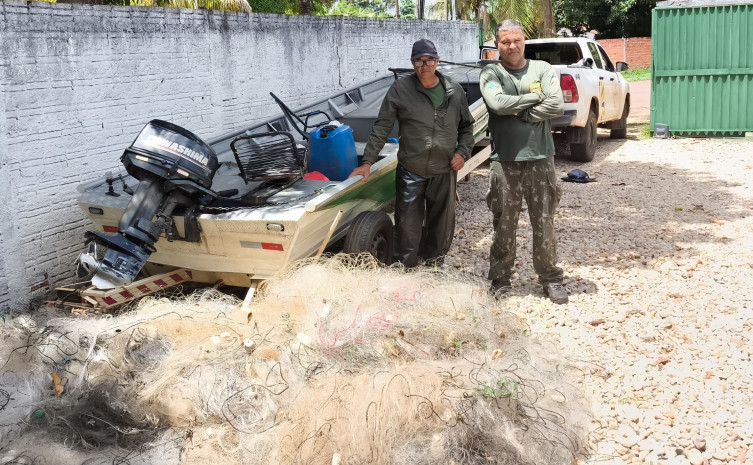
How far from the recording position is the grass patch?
101 ft

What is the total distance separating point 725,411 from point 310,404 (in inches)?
90.3

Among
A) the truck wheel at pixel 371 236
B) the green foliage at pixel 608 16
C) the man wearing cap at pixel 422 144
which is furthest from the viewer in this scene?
the green foliage at pixel 608 16

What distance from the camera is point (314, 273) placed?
4863mm

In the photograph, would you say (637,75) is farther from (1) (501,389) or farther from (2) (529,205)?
(1) (501,389)

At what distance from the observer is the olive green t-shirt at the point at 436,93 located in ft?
19.1

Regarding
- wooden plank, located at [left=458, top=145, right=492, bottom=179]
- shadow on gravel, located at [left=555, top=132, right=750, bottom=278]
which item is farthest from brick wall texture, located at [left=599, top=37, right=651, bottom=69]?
wooden plank, located at [left=458, top=145, right=492, bottom=179]

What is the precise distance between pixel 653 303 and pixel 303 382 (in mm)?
3043

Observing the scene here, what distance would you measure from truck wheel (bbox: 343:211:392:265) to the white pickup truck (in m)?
5.64

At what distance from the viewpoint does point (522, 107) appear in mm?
5289

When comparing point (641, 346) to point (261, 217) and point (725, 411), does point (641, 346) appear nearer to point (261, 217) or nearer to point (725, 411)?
point (725, 411)

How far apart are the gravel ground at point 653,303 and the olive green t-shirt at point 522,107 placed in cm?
124

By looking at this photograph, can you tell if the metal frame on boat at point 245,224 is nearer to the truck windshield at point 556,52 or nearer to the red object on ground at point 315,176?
the red object on ground at point 315,176

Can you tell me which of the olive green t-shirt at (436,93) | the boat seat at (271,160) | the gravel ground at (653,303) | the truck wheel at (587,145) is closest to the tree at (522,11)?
the truck wheel at (587,145)

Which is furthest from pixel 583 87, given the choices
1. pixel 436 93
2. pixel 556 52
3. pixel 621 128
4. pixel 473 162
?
pixel 436 93
